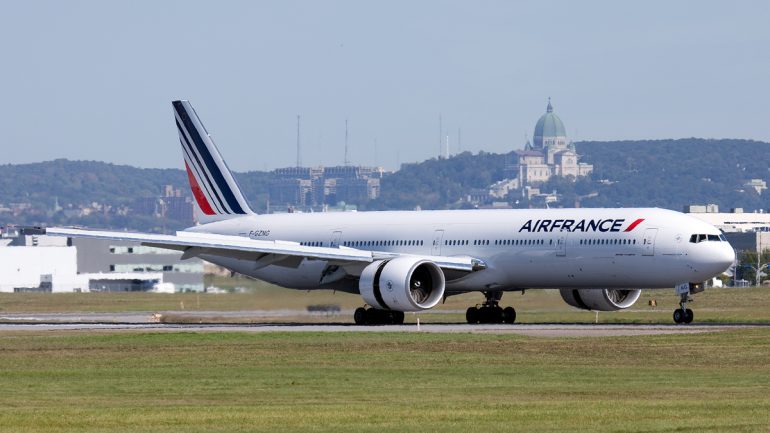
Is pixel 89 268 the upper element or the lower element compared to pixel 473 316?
upper

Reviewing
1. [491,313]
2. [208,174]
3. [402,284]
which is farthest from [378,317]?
[208,174]

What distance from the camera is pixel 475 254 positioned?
215ft

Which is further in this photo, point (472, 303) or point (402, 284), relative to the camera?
point (472, 303)

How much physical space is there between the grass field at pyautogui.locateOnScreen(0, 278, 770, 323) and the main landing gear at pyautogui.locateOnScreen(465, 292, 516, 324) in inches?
85.7

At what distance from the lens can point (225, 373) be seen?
131 feet

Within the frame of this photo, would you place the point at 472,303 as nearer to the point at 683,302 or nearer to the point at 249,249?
the point at 249,249

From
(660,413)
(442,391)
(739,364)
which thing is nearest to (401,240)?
(739,364)

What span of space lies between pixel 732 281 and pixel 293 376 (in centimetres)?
13532

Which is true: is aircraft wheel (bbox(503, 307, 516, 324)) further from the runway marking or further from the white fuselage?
the runway marking

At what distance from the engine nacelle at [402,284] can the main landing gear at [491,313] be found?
308cm

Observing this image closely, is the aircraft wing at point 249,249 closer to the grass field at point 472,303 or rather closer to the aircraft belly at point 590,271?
the aircraft belly at point 590,271

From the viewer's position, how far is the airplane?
200ft

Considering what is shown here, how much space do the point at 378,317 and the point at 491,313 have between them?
4.74 metres

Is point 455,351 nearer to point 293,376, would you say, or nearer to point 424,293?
point 293,376
